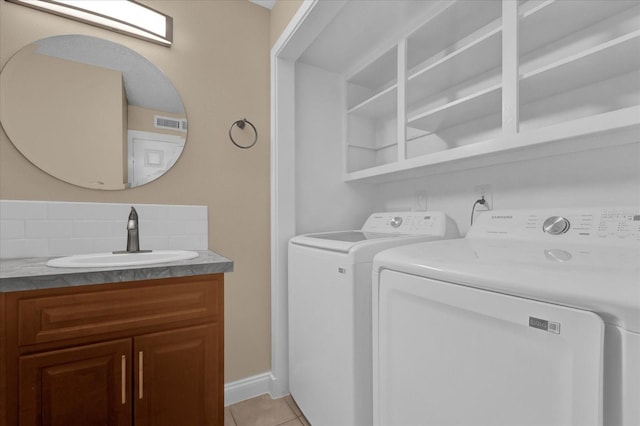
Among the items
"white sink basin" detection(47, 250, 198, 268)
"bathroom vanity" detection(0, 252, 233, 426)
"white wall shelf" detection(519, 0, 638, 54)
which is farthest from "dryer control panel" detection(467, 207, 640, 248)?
"white sink basin" detection(47, 250, 198, 268)

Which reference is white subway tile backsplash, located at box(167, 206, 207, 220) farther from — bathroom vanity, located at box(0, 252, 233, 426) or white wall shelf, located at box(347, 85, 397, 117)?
white wall shelf, located at box(347, 85, 397, 117)

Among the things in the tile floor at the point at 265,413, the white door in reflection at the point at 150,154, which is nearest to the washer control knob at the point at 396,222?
the tile floor at the point at 265,413

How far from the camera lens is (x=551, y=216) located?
112 centimetres

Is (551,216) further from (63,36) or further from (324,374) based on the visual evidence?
(63,36)

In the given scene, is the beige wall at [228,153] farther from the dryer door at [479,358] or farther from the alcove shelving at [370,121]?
the dryer door at [479,358]

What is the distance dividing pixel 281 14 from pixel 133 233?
62.8 inches

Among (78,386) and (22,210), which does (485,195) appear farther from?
(22,210)

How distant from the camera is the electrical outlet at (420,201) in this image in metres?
1.86

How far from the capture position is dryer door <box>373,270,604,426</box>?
525 mm

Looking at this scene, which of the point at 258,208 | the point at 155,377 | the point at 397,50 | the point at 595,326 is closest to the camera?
the point at 595,326

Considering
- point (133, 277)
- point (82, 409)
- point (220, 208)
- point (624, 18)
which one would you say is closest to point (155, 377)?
point (82, 409)

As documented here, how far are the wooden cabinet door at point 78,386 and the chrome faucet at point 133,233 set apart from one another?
0.55m

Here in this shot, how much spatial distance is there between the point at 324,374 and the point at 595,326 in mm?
1131

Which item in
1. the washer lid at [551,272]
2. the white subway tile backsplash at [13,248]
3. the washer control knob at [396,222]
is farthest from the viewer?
the washer control knob at [396,222]
